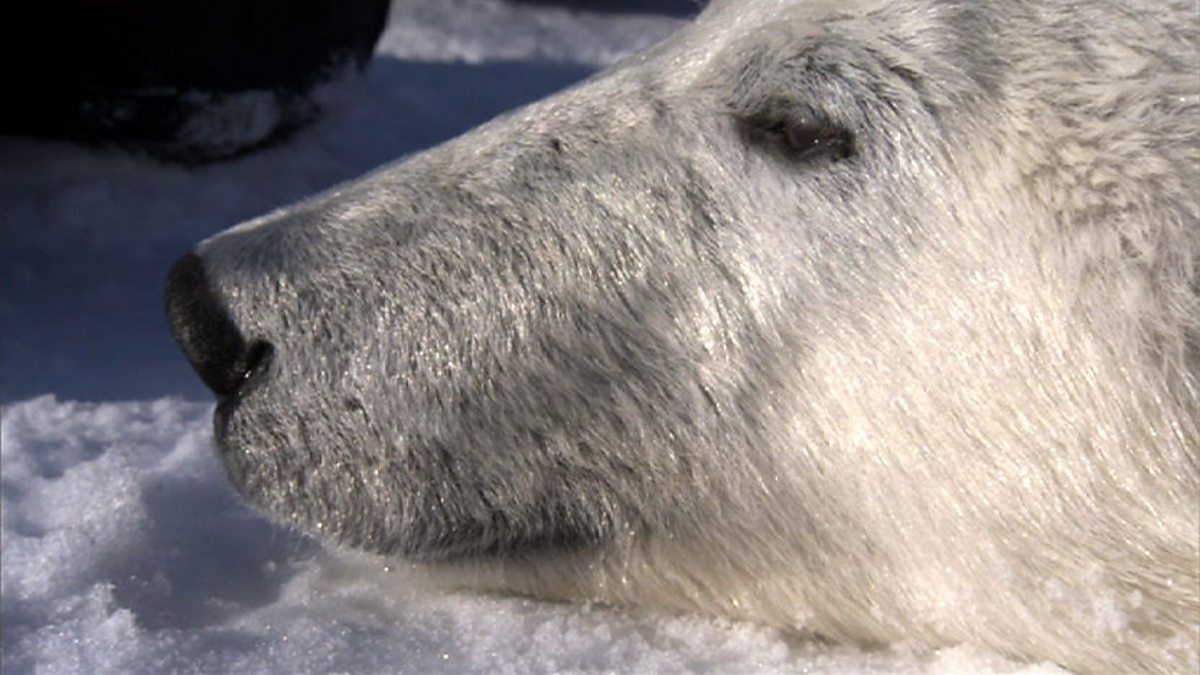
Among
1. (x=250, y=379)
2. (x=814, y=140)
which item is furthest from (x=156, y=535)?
(x=814, y=140)

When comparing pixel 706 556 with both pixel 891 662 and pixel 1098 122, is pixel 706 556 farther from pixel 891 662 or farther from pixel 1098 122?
pixel 1098 122

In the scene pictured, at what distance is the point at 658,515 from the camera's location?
2.07 m

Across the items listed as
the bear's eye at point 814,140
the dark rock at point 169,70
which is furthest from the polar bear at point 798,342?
the dark rock at point 169,70

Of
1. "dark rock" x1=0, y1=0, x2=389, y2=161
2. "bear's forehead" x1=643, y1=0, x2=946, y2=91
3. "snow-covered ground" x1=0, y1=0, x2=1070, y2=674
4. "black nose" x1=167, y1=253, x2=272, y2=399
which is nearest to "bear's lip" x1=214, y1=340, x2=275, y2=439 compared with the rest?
A: "black nose" x1=167, y1=253, x2=272, y2=399

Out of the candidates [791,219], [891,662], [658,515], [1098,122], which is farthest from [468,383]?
[1098,122]

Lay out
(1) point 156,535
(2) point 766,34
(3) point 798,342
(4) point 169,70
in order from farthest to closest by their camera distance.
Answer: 1. (4) point 169,70
2. (1) point 156,535
3. (2) point 766,34
4. (3) point 798,342

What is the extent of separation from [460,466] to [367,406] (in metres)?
0.13

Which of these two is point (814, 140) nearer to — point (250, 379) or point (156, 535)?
point (250, 379)

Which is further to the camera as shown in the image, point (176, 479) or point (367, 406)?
point (176, 479)

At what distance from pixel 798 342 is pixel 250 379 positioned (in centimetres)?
67

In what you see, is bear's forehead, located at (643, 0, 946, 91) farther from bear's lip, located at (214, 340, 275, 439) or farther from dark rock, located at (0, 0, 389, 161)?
dark rock, located at (0, 0, 389, 161)

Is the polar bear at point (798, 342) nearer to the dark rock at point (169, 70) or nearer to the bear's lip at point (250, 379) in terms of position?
the bear's lip at point (250, 379)

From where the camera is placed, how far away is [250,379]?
2082 millimetres

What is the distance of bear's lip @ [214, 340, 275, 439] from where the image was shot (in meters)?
2.07
